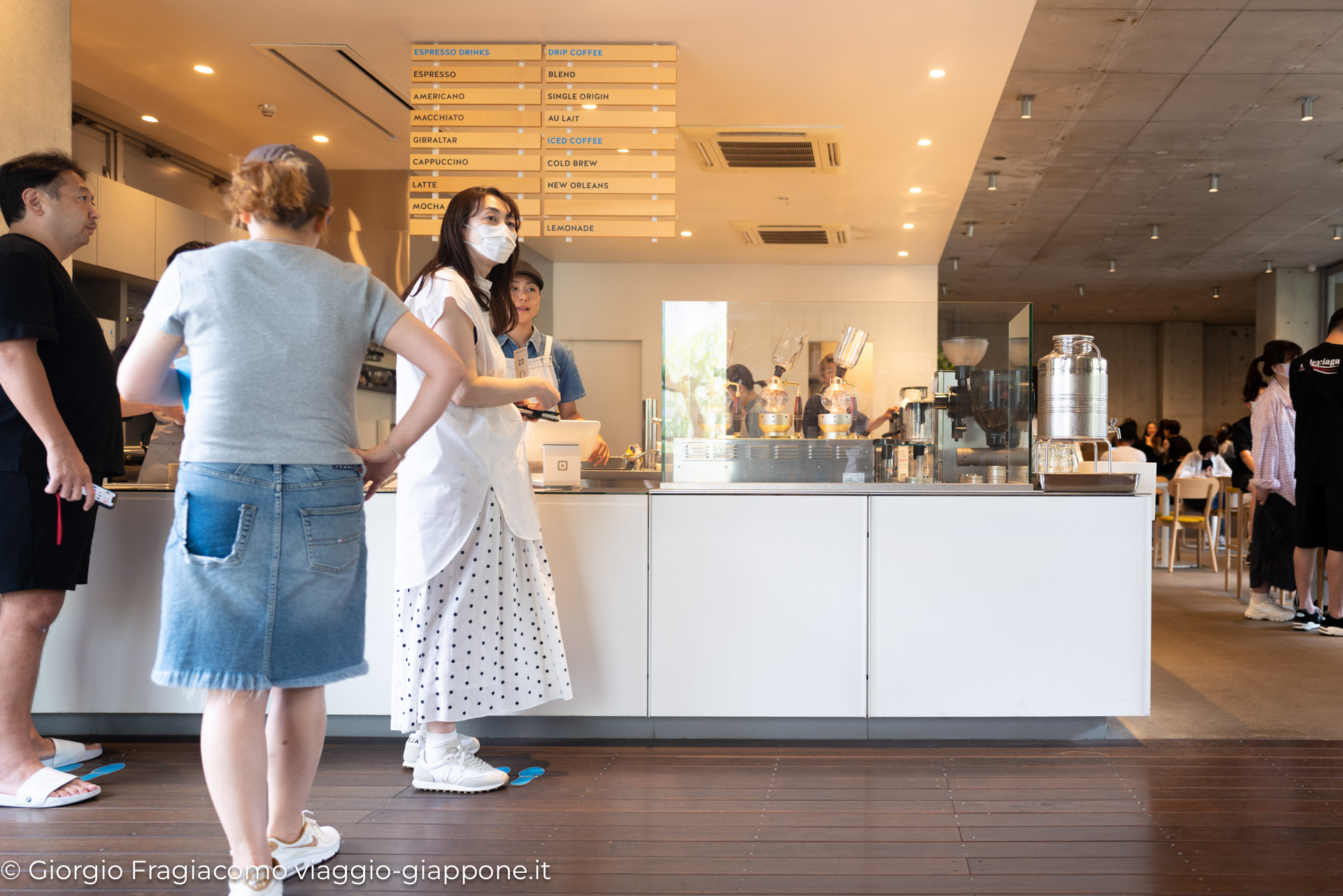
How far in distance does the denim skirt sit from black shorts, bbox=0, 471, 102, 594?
3.72ft

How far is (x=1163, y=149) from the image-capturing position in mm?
7469

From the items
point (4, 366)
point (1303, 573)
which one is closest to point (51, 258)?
point (4, 366)

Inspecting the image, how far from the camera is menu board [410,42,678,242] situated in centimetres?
454

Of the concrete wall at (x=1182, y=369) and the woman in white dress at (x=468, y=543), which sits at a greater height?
the concrete wall at (x=1182, y=369)

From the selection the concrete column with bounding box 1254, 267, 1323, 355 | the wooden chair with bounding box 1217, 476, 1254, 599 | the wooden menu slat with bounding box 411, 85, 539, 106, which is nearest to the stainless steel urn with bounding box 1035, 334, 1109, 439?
the wooden menu slat with bounding box 411, 85, 539, 106

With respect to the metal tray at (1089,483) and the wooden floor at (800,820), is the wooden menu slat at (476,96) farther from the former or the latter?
the wooden floor at (800,820)

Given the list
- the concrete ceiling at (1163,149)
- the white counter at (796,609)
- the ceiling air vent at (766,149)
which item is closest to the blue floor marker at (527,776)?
the white counter at (796,609)

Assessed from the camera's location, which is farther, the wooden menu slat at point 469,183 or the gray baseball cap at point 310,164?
the wooden menu slat at point 469,183

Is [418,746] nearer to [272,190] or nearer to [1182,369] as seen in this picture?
[272,190]

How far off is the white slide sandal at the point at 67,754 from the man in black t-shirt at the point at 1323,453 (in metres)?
5.37

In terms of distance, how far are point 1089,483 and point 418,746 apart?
2166 millimetres

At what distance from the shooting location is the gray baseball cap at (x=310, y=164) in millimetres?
1762

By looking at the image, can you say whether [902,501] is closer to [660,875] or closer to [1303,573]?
[660,875]

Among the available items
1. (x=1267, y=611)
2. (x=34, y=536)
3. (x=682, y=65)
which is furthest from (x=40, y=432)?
(x=1267, y=611)
